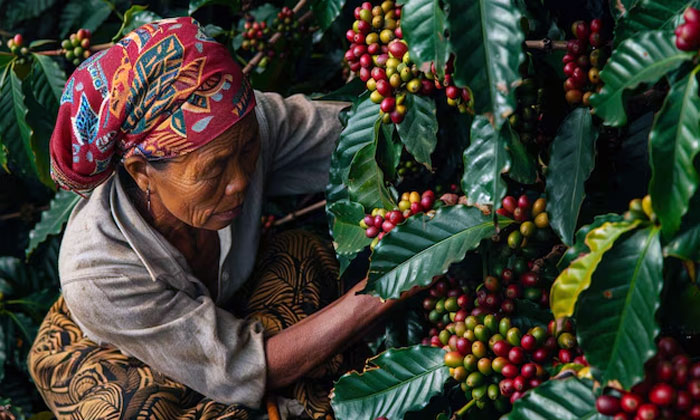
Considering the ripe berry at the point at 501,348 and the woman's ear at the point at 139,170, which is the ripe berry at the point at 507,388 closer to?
the ripe berry at the point at 501,348

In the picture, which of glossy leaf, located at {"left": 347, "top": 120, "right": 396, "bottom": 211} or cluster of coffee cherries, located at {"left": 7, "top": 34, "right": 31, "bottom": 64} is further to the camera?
cluster of coffee cherries, located at {"left": 7, "top": 34, "right": 31, "bottom": 64}

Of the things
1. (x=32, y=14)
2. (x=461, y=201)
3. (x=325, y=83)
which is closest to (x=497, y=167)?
(x=461, y=201)

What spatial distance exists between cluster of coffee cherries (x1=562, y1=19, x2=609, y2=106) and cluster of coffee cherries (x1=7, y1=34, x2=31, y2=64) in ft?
4.69

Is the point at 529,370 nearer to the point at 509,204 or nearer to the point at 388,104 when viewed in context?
the point at 509,204

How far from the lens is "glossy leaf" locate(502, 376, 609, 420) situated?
1.05 metres

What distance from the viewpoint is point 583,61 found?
4.01 ft

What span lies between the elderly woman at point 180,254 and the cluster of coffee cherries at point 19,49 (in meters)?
0.46

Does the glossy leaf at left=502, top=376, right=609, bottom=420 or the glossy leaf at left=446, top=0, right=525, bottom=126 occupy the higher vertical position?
the glossy leaf at left=446, top=0, right=525, bottom=126

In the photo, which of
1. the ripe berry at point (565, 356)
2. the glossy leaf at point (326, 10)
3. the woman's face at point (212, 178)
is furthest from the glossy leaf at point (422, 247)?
the glossy leaf at point (326, 10)

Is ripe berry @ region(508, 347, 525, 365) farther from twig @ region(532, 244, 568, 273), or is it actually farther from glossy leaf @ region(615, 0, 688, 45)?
glossy leaf @ region(615, 0, 688, 45)

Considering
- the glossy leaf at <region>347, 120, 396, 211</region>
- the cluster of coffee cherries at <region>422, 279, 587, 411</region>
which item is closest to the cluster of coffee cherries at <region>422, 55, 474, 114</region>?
the glossy leaf at <region>347, 120, 396, 211</region>

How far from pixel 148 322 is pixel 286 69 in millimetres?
867

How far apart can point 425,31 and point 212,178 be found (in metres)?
0.66

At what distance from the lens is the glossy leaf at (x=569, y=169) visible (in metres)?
1.17
